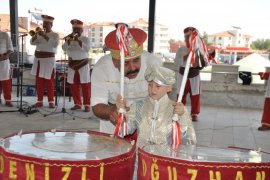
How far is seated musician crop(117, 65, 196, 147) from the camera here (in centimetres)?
198

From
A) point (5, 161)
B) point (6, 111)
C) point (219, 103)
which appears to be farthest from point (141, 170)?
point (219, 103)

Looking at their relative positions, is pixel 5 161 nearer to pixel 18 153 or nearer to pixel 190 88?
pixel 18 153

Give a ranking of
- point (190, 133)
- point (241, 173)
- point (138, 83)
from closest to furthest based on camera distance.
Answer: point (241, 173) → point (190, 133) → point (138, 83)

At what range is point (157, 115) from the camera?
6.66 feet

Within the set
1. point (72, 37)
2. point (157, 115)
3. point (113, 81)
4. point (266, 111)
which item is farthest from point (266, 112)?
point (157, 115)

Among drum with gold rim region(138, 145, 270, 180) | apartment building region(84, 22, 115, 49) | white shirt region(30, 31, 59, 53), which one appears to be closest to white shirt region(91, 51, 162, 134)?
apartment building region(84, 22, 115, 49)

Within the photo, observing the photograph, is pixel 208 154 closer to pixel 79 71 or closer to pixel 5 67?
pixel 79 71

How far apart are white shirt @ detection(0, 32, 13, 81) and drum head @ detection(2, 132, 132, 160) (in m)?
4.93

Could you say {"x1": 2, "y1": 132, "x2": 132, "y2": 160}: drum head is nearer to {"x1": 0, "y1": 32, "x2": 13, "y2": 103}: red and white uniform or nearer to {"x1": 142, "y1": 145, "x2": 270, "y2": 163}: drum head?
{"x1": 142, "y1": 145, "x2": 270, "y2": 163}: drum head

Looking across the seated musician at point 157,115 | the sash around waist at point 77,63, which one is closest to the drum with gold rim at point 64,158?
the seated musician at point 157,115

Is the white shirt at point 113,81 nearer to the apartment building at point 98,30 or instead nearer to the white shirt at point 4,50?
the apartment building at point 98,30

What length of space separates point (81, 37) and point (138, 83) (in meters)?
4.31

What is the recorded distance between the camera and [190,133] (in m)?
2.00

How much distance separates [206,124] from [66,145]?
14.6 ft
